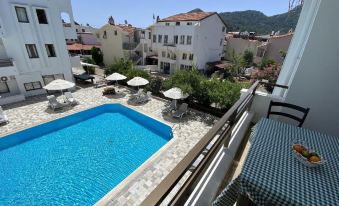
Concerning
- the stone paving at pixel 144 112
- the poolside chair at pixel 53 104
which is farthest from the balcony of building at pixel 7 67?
the poolside chair at pixel 53 104

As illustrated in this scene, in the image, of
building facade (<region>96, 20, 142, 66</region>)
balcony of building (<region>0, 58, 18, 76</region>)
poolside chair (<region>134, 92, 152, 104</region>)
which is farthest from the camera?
building facade (<region>96, 20, 142, 66</region>)

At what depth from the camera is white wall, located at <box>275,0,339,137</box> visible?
→ 4.57 metres

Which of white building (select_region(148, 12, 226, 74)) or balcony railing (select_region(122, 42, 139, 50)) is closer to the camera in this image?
white building (select_region(148, 12, 226, 74))

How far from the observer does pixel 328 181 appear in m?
2.12

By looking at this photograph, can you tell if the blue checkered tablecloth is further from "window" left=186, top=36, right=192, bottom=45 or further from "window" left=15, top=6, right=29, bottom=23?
"window" left=186, top=36, right=192, bottom=45

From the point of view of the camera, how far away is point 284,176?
2.16 metres

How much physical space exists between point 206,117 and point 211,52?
2162 centimetres

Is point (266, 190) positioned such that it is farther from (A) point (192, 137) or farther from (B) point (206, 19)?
(B) point (206, 19)

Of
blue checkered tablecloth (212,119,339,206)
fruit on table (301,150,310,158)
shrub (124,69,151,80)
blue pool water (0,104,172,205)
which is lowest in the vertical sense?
blue pool water (0,104,172,205)

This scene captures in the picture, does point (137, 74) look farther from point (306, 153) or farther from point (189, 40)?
point (306, 153)

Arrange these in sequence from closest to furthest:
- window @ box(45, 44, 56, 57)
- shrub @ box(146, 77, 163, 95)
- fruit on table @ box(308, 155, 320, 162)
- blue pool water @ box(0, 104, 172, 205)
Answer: fruit on table @ box(308, 155, 320, 162)
blue pool water @ box(0, 104, 172, 205)
window @ box(45, 44, 56, 57)
shrub @ box(146, 77, 163, 95)

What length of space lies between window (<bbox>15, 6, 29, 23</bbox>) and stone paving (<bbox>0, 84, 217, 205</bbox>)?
7.00 metres

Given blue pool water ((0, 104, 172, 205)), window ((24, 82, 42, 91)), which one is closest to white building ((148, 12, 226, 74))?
blue pool water ((0, 104, 172, 205))

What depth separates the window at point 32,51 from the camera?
15641mm
